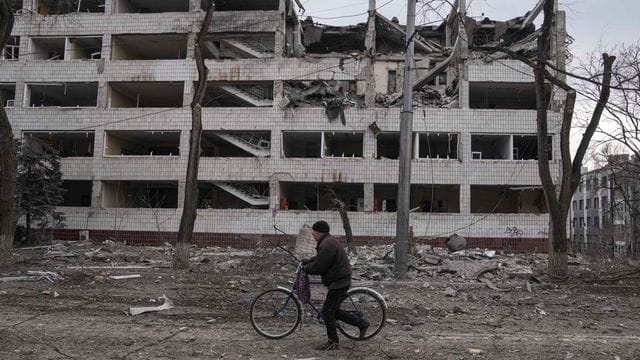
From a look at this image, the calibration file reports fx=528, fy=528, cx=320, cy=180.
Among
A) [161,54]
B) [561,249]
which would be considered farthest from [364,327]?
[161,54]

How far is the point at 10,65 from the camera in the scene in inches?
1256

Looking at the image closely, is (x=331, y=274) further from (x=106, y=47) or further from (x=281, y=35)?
(x=106, y=47)

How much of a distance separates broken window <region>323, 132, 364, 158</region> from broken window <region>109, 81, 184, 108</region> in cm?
952

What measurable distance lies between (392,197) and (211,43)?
14.7m

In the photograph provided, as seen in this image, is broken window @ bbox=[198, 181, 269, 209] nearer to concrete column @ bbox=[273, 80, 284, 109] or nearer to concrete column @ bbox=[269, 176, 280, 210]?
concrete column @ bbox=[269, 176, 280, 210]

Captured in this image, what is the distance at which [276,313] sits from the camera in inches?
296

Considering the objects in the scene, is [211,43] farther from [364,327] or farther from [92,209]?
[364,327]

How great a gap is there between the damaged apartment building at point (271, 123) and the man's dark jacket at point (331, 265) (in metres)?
20.9

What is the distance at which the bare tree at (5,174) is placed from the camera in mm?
14470

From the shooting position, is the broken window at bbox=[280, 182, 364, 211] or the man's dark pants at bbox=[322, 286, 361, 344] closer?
the man's dark pants at bbox=[322, 286, 361, 344]

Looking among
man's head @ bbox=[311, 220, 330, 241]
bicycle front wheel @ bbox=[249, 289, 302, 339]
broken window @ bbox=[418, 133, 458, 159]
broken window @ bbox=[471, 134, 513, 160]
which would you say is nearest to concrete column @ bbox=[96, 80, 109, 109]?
broken window @ bbox=[418, 133, 458, 159]

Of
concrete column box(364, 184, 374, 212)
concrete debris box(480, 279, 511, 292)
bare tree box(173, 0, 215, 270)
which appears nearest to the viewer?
concrete debris box(480, 279, 511, 292)

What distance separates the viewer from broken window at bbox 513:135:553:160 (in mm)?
29578

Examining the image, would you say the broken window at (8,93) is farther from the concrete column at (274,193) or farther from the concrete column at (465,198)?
the concrete column at (465,198)
